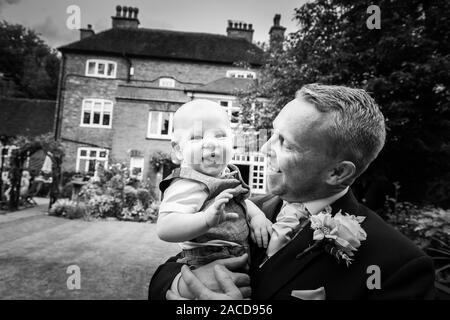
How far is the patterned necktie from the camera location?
155 centimetres

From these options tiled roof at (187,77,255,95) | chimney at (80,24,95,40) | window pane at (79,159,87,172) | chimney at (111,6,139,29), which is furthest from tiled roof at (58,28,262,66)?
window pane at (79,159,87,172)

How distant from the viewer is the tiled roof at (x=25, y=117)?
2953 cm

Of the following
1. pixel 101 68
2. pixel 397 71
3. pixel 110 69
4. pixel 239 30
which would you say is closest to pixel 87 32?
pixel 101 68

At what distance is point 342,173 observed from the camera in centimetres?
147

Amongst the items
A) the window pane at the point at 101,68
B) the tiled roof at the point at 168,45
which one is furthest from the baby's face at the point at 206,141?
the window pane at the point at 101,68

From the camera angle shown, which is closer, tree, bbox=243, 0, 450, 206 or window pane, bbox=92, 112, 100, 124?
tree, bbox=243, 0, 450, 206

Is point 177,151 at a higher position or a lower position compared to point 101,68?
lower

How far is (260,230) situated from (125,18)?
113 feet

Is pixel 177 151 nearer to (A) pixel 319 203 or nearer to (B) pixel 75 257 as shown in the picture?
(A) pixel 319 203

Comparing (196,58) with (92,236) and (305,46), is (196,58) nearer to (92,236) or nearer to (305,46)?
(305,46)

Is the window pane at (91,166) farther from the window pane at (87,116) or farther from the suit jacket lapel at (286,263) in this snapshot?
the suit jacket lapel at (286,263)

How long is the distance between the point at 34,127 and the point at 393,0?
30.4m

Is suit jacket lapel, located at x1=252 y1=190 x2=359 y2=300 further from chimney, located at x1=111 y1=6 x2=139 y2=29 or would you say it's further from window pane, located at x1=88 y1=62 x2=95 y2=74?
chimney, located at x1=111 y1=6 x2=139 y2=29
